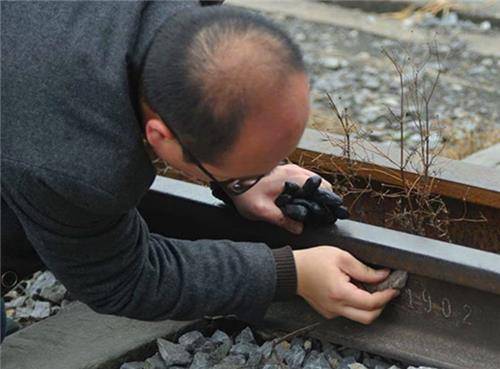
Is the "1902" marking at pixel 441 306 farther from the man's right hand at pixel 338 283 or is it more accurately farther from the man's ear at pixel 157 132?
the man's ear at pixel 157 132

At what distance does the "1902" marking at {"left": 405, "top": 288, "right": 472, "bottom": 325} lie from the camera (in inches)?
124

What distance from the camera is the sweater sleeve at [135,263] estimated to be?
2.64 metres

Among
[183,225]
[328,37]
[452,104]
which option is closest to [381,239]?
[183,225]

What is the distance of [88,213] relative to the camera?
2631 millimetres

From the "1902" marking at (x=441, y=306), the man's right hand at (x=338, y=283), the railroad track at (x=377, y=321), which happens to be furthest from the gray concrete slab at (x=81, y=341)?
the "1902" marking at (x=441, y=306)

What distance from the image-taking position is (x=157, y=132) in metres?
2.40

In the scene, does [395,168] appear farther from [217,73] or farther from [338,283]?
[217,73]

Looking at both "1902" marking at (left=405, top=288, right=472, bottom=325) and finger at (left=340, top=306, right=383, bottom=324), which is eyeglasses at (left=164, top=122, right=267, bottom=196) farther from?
"1902" marking at (left=405, top=288, right=472, bottom=325)

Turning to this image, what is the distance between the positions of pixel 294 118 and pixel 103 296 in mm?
792

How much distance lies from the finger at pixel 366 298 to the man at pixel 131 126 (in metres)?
0.26

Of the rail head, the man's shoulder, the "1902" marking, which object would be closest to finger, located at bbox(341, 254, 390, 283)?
the "1902" marking

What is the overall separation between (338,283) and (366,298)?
0.31ft

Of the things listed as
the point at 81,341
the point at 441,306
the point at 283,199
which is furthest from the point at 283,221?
the point at 81,341

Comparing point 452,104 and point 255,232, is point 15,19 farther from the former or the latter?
point 452,104
